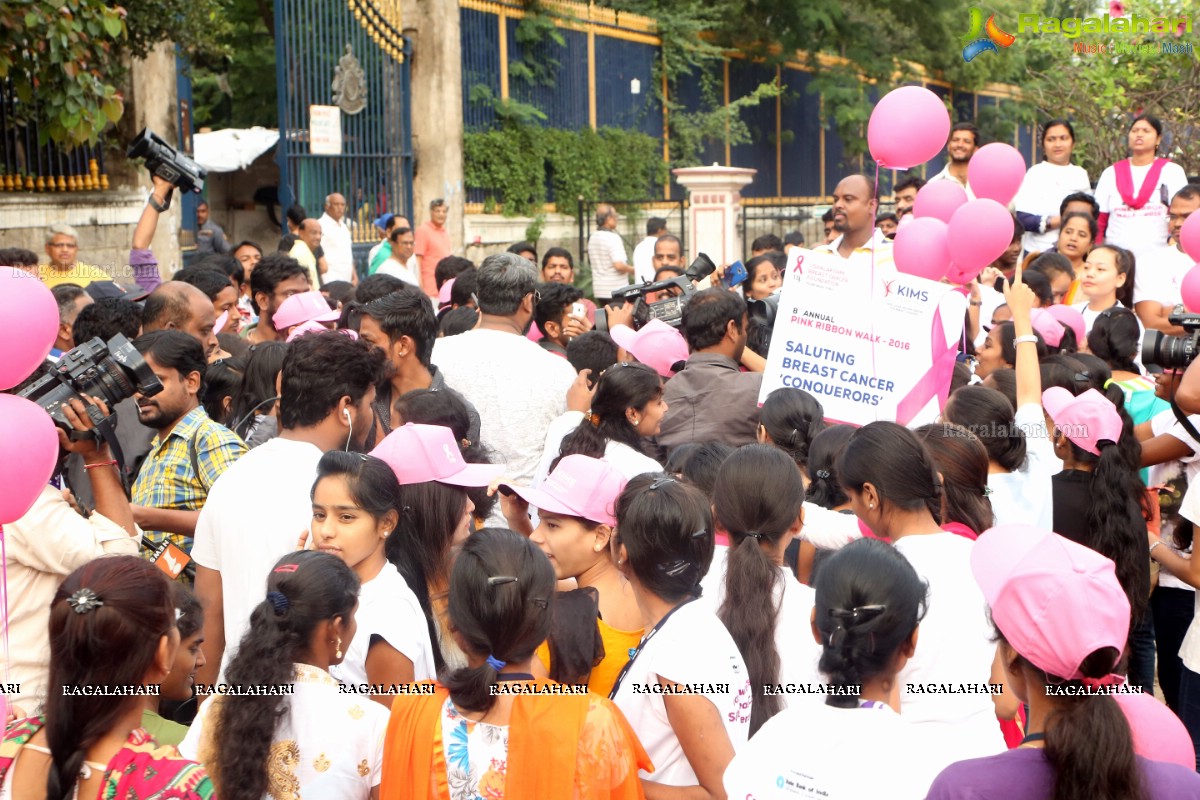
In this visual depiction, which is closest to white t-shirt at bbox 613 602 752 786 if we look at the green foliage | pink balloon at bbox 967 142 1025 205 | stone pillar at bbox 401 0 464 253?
pink balloon at bbox 967 142 1025 205

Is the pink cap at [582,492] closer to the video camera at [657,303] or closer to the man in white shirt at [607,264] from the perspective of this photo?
the video camera at [657,303]

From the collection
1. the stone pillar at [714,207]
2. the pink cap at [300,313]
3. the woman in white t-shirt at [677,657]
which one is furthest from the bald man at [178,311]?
the stone pillar at [714,207]

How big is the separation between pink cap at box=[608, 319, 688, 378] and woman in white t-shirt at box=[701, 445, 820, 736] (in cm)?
195

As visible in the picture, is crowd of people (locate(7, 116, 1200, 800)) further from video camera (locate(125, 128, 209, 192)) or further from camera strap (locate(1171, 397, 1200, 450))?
video camera (locate(125, 128, 209, 192))

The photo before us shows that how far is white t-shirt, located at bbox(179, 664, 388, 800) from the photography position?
250 cm

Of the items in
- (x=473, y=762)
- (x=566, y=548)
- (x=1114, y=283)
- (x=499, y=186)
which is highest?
(x=499, y=186)

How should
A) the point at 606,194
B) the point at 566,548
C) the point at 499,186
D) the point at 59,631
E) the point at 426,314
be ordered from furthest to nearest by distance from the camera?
the point at 606,194
the point at 499,186
the point at 426,314
the point at 566,548
the point at 59,631

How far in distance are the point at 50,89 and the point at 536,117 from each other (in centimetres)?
755

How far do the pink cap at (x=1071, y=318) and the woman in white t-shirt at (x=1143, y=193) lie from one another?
2.94m

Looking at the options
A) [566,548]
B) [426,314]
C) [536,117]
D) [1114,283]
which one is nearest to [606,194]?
[536,117]

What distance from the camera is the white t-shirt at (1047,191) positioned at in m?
9.48

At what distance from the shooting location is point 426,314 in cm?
452

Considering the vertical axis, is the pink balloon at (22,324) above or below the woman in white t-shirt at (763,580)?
above

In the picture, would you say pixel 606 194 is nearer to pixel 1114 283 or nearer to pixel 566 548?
pixel 1114 283
